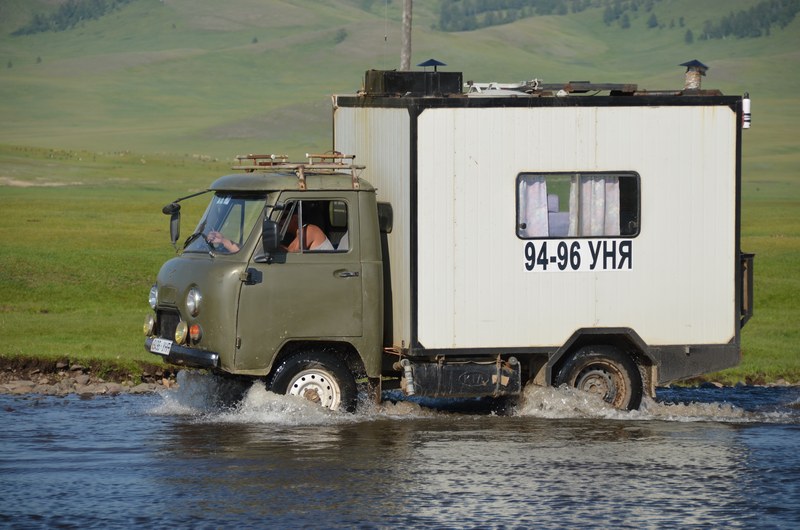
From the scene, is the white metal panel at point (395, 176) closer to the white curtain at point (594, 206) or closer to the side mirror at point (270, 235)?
the side mirror at point (270, 235)

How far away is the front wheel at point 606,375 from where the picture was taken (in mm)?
14656

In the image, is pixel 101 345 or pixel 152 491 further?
pixel 101 345

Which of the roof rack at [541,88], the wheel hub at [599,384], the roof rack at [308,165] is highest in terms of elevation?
the roof rack at [541,88]

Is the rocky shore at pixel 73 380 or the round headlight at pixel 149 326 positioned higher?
the round headlight at pixel 149 326

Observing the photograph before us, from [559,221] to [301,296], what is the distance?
265 cm

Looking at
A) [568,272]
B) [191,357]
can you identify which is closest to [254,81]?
[568,272]

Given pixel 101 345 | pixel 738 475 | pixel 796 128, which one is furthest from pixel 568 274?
pixel 796 128

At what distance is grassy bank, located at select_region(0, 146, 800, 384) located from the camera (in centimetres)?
1873

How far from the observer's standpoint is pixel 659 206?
14.6 meters

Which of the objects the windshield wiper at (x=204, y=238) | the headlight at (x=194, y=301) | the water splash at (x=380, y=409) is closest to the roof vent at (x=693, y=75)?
the water splash at (x=380, y=409)

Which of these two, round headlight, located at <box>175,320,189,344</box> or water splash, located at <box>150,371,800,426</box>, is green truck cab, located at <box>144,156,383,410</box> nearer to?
round headlight, located at <box>175,320,189,344</box>

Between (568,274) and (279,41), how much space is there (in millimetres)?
181836

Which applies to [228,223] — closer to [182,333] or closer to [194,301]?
[194,301]

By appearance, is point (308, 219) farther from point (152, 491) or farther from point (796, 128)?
point (796, 128)
